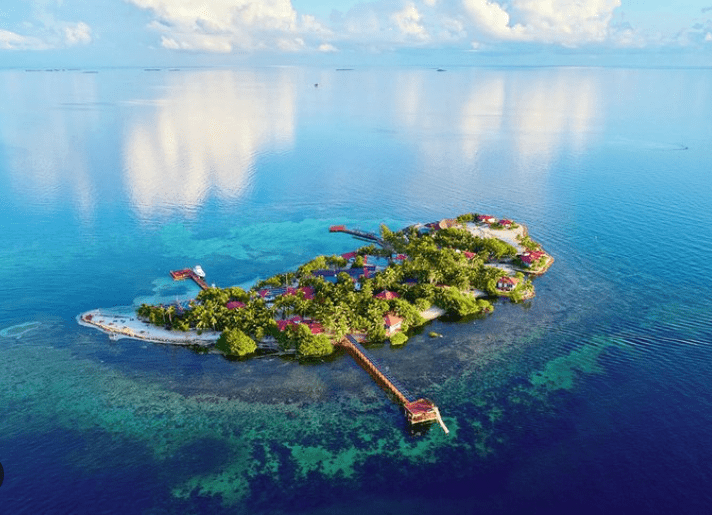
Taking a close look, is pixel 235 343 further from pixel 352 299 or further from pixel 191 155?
pixel 191 155

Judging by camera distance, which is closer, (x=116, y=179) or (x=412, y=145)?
(x=116, y=179)

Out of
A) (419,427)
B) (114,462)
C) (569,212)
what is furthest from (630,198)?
(114,462)

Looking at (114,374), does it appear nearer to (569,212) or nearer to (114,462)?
(114,462)

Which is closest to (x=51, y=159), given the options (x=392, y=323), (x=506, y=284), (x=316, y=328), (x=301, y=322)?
(x=301, y=322)

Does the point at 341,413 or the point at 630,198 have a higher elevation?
the point at 630,198

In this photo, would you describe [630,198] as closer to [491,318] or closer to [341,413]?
[491,318]

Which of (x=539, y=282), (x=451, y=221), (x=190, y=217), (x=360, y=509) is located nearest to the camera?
(x=360, y=509)

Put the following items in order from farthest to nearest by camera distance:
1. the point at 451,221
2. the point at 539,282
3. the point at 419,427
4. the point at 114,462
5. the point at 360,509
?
1. the point at 451,221
2. the point at 539,282
3. the point at 419,427
4. the point at 114,462
5. the point at 360,509

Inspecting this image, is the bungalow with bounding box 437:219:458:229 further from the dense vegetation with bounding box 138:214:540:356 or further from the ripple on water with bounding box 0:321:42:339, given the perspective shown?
the ripple on water with bounding box 0:321:42:339

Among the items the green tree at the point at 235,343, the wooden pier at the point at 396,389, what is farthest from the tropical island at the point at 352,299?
the wooden pier at the point at 396,389
